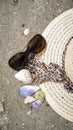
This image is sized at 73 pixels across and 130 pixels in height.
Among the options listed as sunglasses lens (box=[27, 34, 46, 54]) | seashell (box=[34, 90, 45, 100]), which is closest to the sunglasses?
sunglasses lens (box=[27, 34, 46, 54])

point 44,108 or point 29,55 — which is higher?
point 29,55

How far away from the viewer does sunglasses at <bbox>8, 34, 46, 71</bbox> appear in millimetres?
1181

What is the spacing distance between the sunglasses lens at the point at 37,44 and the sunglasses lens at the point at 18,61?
38 mm

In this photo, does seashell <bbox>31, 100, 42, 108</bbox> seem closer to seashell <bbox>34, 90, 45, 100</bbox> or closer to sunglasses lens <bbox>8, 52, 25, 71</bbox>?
seashell <bbox>34, 90, 45, 100</bbox>

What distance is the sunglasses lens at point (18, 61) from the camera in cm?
118

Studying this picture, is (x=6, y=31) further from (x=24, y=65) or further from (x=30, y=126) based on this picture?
(x=30, y=126)

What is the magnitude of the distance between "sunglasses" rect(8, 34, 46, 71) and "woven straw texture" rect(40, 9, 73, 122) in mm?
25

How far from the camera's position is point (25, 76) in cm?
117

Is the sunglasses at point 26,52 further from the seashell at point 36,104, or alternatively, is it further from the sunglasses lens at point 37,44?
the seashell at point 36,104

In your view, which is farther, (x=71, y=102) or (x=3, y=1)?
(x=3, y=1)

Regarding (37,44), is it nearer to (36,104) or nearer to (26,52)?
(26,52)

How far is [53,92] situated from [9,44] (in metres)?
0.24

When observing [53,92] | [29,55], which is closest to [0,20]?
[29,55]

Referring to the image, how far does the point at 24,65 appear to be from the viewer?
1184mm
